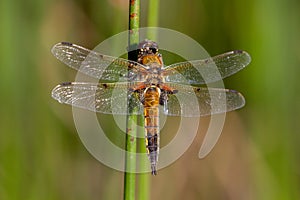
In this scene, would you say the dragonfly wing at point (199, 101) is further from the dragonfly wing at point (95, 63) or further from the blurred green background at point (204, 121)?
the blurred green background at point (204, 121)

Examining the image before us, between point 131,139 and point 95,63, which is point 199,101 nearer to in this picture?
point 95,63

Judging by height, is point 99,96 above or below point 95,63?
below

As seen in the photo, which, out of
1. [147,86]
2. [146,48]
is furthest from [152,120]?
[146,48]

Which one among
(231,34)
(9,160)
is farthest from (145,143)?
(231,34)

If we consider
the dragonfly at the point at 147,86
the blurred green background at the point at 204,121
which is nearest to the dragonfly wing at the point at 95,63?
the dragonfly at the point at 147,86

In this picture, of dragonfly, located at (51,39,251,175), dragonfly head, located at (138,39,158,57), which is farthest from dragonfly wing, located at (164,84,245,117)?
Result: dragonfly head, located at (138,39,158,57)
